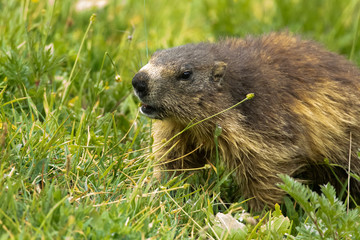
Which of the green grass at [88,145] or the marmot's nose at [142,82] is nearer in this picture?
the green grass at [88,145]

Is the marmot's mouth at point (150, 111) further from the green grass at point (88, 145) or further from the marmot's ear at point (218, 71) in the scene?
the marmot's ear at point (218, 71)

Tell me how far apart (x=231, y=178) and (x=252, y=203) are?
20.3 inches

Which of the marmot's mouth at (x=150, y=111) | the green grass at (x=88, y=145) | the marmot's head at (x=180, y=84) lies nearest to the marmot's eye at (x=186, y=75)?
the marmot's head at (x=180, y=84)

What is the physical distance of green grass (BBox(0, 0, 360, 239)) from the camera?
3.50m

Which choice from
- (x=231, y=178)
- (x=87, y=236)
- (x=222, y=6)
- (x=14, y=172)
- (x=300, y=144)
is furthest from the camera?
(x=222, y=6)

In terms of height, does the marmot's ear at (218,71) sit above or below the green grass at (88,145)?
above

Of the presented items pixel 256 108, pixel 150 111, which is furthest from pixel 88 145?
pixel 256 108

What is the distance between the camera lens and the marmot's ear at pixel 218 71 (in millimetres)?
4789

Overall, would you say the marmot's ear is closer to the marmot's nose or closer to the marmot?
the marmot

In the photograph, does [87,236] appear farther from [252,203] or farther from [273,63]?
[273,63]

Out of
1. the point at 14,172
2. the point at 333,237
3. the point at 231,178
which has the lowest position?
the point at 231,178

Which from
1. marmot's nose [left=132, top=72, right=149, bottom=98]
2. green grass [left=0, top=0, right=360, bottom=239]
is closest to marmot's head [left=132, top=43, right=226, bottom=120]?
marmot's nose [left=132, top=72, right=149, bottom=98]

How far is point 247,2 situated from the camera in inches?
335

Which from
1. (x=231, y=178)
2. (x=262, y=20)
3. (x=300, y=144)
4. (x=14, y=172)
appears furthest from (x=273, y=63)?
(x=262, y=20)
